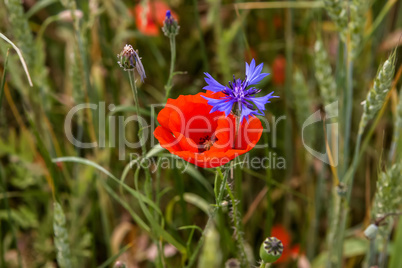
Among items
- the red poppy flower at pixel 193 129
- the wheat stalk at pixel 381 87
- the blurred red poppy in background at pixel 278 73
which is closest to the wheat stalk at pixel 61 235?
the red poppy flower at pixel 193 129

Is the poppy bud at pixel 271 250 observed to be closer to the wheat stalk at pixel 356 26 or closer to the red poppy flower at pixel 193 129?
the red poppy flower at pixel 193 129

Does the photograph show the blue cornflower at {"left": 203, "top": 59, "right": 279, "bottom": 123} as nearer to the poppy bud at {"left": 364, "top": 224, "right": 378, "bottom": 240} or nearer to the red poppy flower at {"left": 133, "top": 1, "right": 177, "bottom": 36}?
the poppy bud at {"left": 364, "top": 224, "right": 378, "bottom": 240}

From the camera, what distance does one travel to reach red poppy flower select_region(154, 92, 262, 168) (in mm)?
467

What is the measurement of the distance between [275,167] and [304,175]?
80 mm

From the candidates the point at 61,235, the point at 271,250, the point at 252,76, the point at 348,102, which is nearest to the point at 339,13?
the point at 348,102

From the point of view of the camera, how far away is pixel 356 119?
1150 millimetres

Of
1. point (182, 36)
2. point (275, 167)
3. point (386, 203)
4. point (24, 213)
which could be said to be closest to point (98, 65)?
point (182, 36)

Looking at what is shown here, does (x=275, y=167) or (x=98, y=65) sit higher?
(x=98, y=65)

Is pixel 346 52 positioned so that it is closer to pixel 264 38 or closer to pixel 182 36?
pixel 264 38

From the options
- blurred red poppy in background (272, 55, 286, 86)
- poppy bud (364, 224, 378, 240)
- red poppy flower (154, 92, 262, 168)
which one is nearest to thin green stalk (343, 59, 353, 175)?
poppy bud (364, 224, 378, 240)

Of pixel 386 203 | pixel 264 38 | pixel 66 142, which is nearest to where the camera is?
pixel 386 203

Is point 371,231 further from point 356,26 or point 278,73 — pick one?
point 278,73

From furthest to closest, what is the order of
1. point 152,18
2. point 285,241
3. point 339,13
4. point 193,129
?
point 152,18 < point 285,241 < point 339,13 < point 193,129

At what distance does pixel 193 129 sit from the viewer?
590 mm
